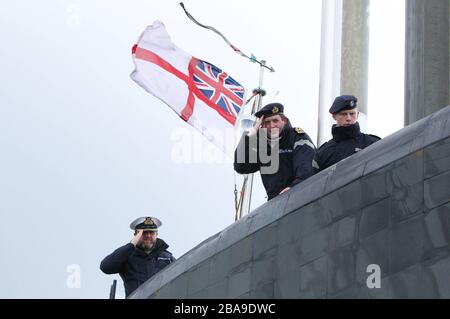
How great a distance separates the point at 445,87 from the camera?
13.6 m

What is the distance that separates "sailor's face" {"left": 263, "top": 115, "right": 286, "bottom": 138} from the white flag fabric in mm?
7907

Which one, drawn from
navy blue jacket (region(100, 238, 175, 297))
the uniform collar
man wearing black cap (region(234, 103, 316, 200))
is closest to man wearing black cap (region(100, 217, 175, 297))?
navy blue jacket (region(100, 238, 175, 297))

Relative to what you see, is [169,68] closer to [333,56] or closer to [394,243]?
[333,56]

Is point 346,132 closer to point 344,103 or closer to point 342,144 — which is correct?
point 342,144

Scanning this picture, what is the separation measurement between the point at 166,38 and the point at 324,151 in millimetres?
9625

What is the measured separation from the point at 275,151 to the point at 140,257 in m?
2.67

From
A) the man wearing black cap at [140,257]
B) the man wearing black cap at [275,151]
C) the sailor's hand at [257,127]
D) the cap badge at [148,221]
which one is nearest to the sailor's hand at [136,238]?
the man wearing black cap at [140,257]

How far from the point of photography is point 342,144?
1172cm

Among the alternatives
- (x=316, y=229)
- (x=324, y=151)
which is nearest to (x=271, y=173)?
(x=324, y=151)

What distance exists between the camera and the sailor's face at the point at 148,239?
14359 millimetres

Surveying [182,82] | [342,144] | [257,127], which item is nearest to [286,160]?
→ [257,127]

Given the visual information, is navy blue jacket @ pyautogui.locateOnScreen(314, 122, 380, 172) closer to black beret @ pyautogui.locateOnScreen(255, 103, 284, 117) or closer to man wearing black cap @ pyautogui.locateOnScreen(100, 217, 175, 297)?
black beret @ pyautogui.locateOnScreen(255, 103, 284, 117)

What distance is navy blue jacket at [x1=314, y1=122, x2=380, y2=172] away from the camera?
38.2 ft
